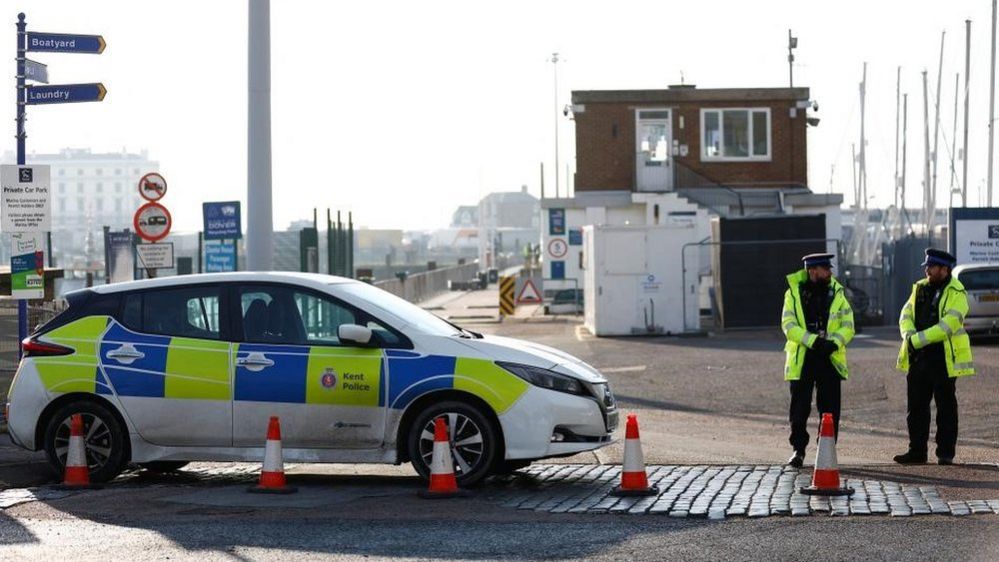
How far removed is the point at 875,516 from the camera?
966 cm

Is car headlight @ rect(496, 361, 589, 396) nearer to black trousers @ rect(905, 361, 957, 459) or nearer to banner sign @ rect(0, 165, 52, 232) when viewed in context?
black trousers @ rect(905, 361, 957, 459)

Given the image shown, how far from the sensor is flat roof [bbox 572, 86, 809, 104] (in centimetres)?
4641

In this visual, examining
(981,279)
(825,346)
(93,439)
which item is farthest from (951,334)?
(981,279)

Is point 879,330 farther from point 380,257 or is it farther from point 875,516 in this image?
point 380,257

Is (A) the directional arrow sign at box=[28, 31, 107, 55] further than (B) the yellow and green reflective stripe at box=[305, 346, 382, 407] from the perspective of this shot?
Yes

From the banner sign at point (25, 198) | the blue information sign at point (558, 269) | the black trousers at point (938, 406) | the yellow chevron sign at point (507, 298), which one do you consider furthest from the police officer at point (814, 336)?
the blue information sign at point (558, 269)

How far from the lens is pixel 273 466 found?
436 inches

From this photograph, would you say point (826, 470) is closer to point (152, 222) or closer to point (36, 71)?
point (36, 71)

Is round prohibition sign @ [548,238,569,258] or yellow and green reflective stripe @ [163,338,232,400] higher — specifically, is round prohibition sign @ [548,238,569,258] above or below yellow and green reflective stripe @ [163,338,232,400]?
above

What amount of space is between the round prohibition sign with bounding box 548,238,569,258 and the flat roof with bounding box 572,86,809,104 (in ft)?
13.6

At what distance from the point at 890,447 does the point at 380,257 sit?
10325 centimetres

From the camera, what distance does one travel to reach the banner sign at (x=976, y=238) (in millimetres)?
32625

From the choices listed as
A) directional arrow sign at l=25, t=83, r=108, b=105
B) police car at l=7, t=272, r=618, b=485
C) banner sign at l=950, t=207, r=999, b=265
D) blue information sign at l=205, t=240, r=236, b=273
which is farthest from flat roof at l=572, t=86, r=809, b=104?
police car at l=7, t=272, r=618, b=485

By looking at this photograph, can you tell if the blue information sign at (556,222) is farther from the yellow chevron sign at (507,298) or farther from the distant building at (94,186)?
the distant building at (94,186)
